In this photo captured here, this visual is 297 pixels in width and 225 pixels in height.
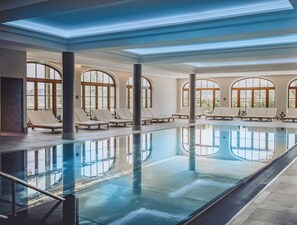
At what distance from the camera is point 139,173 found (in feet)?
24.3

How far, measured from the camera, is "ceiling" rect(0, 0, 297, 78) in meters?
7.41

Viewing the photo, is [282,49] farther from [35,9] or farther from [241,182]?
[35,9]

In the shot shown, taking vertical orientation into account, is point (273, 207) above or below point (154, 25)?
below

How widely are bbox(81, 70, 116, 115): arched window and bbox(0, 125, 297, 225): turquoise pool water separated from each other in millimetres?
8799

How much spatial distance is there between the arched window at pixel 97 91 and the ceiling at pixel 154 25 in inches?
293

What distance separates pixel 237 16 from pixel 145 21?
8.53 ft

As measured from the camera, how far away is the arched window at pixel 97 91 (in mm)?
20812

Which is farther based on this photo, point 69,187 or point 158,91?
point 158,91

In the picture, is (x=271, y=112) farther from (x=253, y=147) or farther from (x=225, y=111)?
(x=253, y=147)

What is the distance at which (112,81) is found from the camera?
22.8 m

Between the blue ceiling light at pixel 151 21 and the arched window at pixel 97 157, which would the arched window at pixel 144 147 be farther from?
the blue ceiling light at pixel 151 21

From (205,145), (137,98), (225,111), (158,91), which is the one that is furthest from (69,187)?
(158,91)

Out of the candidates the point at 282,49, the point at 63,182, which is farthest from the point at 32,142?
the point at 282,49

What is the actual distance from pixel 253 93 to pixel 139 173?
837 inches
